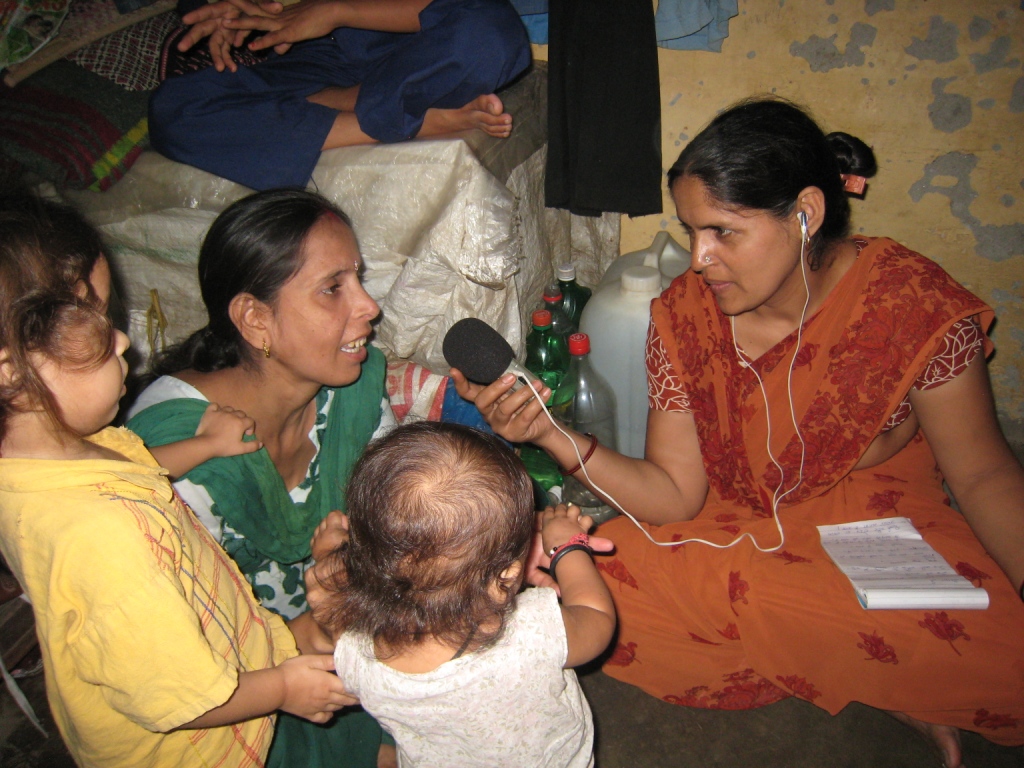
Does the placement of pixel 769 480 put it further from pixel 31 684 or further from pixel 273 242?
pixel 31 684

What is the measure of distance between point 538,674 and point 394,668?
7.5 inches

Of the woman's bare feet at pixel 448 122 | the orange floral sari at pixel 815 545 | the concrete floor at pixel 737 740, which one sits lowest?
the concrete floor at pixel 737 740

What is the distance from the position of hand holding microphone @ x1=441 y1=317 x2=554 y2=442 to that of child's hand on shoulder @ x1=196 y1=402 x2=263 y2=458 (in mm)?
394

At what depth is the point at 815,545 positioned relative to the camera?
1318 mm

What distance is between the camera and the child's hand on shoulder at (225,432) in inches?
44.3

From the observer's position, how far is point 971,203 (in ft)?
6.63

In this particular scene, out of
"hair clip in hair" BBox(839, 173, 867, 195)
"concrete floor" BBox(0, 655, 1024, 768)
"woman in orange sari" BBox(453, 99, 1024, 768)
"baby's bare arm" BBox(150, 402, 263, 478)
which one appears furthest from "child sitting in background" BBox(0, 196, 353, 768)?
"hair clip in hair" BBox(839, 173, 867, 195)

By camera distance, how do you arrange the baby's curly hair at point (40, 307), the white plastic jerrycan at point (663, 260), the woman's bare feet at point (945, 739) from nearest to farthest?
the baby's curly hair at point (40, 307)
the woman's bare feet at point (945, 739)
the white plastic jerrycan at point (663, 260)

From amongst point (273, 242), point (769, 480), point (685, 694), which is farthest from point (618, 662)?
point (273, 242)

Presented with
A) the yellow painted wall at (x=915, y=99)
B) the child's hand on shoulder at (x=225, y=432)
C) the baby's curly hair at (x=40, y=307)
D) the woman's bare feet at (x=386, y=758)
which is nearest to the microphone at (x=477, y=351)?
the child's hand on shoulder at (x=225, y=432)

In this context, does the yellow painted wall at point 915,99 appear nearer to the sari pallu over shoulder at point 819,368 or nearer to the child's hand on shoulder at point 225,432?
the sari pallu over shoulder at point 819,368

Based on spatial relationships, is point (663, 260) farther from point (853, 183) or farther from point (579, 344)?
point (853, 183)

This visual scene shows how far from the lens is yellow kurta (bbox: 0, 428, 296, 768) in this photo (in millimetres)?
749

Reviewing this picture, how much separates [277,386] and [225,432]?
7.2 inches
